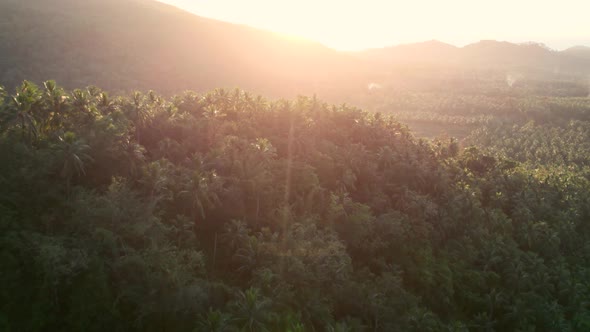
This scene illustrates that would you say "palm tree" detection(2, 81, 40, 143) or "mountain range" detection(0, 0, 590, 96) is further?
"mountain range" detection(0, 0, 590, 96)

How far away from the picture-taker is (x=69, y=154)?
37.8 m

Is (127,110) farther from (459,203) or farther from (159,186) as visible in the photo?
(459,203)

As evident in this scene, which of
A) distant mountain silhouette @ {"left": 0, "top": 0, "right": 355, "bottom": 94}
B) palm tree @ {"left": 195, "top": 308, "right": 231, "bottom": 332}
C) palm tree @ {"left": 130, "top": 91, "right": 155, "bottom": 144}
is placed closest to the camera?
palm tree @ {"left": 195, "top": 308, "right": 231, "bottom": 332}

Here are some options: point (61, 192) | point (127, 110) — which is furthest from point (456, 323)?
point (127, 110)

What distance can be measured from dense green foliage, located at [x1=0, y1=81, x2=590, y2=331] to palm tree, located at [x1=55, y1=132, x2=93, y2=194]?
16cm

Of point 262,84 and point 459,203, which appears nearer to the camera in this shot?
point 459,203

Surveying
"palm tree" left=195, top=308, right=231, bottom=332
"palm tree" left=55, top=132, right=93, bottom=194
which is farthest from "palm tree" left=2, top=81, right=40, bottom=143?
"palm tree" left=195, top=308, right=231, bottom=332

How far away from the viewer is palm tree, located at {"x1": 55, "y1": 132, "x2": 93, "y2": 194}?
37719 millimetres

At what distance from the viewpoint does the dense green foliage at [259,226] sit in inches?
1287

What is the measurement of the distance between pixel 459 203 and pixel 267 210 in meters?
30.8

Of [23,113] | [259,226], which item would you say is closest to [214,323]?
[259,226]

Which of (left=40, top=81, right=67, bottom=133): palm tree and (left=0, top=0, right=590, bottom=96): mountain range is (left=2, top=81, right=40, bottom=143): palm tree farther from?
(left=0, top=0, right=590, bottom=96): mountain range

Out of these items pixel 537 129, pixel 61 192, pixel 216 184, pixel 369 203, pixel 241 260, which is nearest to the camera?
pixel 61 192

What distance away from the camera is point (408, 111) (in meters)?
199
